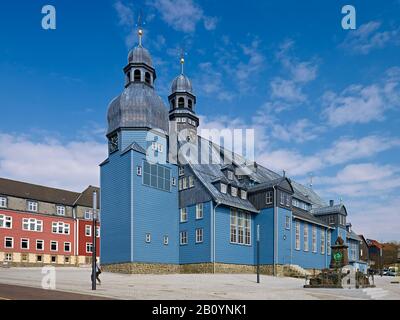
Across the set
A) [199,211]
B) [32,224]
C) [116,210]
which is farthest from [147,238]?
[32,224]

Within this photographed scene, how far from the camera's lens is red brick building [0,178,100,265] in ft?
174

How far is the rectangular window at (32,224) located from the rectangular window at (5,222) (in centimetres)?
195

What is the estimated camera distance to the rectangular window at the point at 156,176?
126 ft

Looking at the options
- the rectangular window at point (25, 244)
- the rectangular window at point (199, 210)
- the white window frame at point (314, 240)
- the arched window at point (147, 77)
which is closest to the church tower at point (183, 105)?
the arched window at point (147, 77)

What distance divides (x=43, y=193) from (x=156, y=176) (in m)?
27.4

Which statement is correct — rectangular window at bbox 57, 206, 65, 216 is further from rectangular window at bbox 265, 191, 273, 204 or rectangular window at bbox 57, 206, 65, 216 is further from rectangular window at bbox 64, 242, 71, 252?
rectangular window at bbox 265, 191, 273, 204

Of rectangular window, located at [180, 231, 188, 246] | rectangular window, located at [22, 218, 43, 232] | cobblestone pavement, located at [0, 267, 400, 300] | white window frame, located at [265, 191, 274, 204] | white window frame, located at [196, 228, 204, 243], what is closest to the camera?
cobblestone pavement, located at [0, 267, 400, 300]

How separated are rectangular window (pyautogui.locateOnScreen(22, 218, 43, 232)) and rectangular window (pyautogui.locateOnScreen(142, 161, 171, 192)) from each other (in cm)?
2529

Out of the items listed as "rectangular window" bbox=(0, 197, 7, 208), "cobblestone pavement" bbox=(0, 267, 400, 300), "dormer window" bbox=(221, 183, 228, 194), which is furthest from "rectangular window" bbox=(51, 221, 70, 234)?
"cobblestone pavement" bbox=(0, 267, 400, 300)

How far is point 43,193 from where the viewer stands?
59.4 meters

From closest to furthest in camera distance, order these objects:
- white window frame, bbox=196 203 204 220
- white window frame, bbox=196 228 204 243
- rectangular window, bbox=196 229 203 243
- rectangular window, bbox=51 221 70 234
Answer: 1. white window frame, bbox=196 228 204 243
2. rectangular window, bbox=196 229 203 243
3. white window frame, bbox=196 203 204 220
4. rectangular window, bbox=51 221 70 234

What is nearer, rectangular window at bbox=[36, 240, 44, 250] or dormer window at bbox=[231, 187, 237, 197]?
dormer window at bbox=[231, 187, 237, 197]

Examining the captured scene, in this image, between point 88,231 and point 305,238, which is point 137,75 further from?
point 88,231
